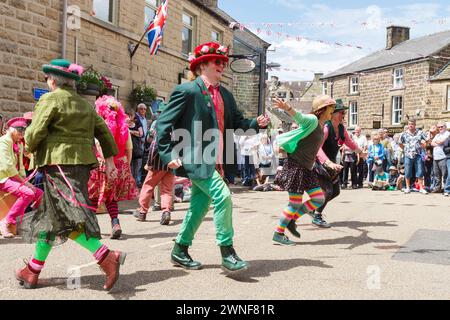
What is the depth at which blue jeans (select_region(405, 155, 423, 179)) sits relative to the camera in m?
14.6

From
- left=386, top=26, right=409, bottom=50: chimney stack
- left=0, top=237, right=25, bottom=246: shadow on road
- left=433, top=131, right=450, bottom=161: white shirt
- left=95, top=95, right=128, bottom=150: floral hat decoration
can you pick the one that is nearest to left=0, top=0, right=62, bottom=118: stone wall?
left=95, top=95, right=128, bottom=150: floral hat decoration

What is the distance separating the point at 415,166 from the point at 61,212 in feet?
41.8

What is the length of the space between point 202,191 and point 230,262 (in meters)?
0.75

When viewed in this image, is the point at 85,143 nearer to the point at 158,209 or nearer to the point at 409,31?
the point at 158,209

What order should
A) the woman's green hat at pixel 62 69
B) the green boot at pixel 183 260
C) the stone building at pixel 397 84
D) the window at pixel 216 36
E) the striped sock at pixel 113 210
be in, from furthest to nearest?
1. the stone building at pixel 397 84
2. the window at pixel 216 36
3. the striped sock at pixel 113 210
4. the green boot at pixel 183 260
5. the woman's green hat at pixel 62 69

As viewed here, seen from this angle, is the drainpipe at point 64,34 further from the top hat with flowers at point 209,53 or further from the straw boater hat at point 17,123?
the top hat with flowers at point 209,53

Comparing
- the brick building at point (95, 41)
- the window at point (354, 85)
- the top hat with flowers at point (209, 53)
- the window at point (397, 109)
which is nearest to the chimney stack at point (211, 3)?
the brick building at point (95, 41)

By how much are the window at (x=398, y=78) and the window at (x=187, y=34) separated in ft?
80.4

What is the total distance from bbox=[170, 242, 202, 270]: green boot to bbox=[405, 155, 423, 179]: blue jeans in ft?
37.5

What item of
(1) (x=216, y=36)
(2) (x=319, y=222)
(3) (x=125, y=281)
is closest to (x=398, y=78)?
(1) (x=216, y=36)

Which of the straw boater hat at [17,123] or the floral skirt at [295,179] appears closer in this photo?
the floral skirt at [295,179]

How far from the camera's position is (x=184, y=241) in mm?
4742

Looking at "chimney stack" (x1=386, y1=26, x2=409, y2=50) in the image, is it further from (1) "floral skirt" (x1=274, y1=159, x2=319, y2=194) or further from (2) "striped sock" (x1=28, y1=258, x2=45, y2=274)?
(2) "striped sock" (x1=28, y1=258, x2=45, y2=274)

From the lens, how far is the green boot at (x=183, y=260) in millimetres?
4688
